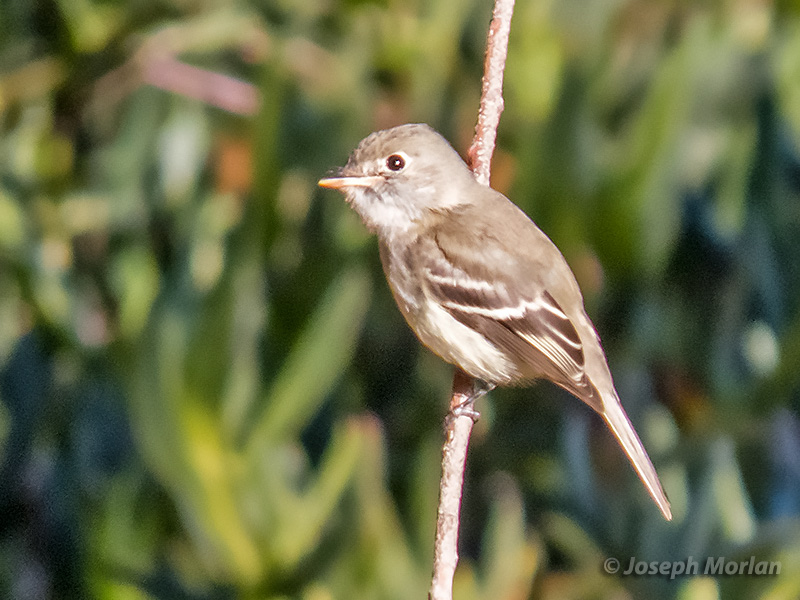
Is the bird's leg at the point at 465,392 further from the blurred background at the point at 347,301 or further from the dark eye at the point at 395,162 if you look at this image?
the dark eye at the point at 395,162

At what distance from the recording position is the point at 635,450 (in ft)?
7.00

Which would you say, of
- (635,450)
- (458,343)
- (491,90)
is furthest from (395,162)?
(635,450)

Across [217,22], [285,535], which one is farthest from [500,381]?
[217,22]

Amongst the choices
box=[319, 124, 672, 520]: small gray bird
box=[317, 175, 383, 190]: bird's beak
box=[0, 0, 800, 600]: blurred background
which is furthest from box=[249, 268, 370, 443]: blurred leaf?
box=[317, 175, 383, 190]: bird's beak

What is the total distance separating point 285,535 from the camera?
2.18 m

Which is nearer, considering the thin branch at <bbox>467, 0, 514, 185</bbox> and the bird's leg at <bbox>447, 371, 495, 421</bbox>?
the thin branch at <bbox>467, 0, 514, 185</bbox>

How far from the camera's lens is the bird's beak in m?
2.16

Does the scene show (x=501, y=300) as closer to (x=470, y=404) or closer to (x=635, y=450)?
(x=470, y=404)

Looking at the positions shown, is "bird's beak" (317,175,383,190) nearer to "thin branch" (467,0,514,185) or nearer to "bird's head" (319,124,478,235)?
"bird's head" (319,124,478,235)

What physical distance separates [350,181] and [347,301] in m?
0.30

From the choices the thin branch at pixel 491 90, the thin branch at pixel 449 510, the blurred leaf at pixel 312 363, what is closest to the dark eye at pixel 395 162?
the thin branch at pixel 491 90

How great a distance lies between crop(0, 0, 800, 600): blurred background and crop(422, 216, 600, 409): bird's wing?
287 millimetres

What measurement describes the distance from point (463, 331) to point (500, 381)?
151 mm

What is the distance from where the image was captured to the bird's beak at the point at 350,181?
2158 millimetres
